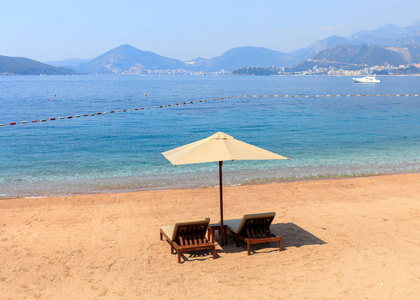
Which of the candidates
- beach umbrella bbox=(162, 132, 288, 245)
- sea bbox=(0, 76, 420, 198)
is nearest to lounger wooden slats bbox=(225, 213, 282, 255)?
beach umbrella bbox=(162, 132, 288, 245)

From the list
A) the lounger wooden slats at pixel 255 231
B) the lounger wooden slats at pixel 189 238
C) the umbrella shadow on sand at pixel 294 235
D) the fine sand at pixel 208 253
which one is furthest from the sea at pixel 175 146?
the lounger wooden slats at pixel 189 238

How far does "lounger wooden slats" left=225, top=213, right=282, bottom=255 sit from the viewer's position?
29.3ft

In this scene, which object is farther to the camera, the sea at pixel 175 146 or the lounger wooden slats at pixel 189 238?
the sea at pixel 175 146

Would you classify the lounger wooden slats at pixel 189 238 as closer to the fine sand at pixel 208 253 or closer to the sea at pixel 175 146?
the fine sand at pixel 208 253

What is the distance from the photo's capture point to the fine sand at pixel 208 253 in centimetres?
736

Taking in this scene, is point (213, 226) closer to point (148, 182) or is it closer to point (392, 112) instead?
point (148, 182)

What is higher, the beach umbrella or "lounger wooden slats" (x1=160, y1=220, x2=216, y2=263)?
the beach umbrella

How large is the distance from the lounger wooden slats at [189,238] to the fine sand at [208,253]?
0.29 m

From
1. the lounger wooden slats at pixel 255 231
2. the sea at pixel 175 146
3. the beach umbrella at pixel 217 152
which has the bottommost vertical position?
the sea at pixel 175 146

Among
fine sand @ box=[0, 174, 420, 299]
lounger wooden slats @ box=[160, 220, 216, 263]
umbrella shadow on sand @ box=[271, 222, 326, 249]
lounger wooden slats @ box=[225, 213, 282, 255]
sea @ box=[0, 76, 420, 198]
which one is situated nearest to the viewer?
fine sand @ box=[0, 174, 420, 299]

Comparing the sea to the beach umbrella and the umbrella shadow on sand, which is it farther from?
the beach umbrella

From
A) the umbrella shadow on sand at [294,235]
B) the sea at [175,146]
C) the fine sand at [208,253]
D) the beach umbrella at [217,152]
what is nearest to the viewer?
the fine sand at [208,253]

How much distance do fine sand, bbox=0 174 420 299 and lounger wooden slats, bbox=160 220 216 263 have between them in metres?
0.29

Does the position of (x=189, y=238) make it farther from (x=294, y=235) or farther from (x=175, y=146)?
(x=175, y=146)
